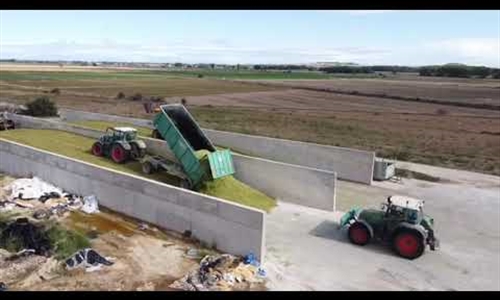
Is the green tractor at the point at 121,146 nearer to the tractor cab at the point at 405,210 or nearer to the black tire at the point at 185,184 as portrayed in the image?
the black tire at the point at 185,184

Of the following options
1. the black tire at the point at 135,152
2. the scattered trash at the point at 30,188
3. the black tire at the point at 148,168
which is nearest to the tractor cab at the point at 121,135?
the black tire at the point at 135,152

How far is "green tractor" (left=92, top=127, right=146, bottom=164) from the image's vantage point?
1764cm

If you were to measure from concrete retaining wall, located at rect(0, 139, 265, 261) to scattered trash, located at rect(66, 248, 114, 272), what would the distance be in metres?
2.58

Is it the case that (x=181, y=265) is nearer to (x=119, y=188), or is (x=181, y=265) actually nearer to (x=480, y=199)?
(x=119, y=188)

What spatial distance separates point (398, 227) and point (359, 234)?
1034 mm

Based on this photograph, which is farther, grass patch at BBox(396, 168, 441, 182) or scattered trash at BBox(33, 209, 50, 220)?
grass patch at BBox(396, 168, 441, 182)

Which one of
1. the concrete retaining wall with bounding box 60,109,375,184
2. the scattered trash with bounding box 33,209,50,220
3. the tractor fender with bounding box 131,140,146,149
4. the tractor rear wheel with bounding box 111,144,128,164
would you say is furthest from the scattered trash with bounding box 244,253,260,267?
the concrete retaining wall with bounding box 60,109,375,184

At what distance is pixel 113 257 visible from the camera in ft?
36.3

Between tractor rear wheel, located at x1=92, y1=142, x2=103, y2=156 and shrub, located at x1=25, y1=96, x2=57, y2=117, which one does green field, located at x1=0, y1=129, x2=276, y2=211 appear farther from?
shrub, located at x1=25, y1=96, x2=57, y2=117

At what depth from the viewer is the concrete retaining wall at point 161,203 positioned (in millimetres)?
11281

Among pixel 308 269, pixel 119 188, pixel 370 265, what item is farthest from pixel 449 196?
pixel 119 188

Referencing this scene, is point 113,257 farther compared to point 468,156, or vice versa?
point 468,156

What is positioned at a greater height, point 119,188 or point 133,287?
point 119,188

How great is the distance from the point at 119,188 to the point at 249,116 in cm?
2803
